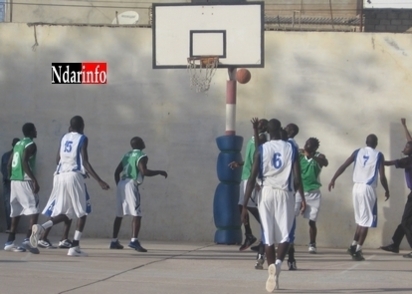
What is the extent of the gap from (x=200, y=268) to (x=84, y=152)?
2239 millimetres

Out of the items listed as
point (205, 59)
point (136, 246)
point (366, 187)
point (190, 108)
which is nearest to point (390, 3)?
point (190, 108)

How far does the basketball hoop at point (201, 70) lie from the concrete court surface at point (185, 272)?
2915 millimetres

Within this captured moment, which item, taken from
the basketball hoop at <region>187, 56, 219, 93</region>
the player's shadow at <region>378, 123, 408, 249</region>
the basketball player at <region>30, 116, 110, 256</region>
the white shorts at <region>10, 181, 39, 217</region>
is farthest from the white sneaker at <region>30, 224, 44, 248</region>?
the player's shadow at <region>378, 123, 408, 249</region>

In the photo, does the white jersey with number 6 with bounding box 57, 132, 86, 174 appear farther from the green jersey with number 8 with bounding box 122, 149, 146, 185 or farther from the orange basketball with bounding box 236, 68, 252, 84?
the orange basketball with bounding box 236, 68, 252, 84

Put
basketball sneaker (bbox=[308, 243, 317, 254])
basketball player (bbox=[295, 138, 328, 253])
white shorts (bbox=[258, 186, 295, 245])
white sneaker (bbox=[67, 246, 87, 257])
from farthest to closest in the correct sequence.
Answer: basketball sneaker (bbox=[308, 243, 317, 254]) < basketball player (bbox=[295, 138, 328, 253]) < white sneaker (bbox=[67, 246, 87, 257]) < white shorts (bbox=[258, 186, 295, 245])

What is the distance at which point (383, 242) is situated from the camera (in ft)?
48.5

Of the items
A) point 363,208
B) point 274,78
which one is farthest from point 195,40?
point 363,208

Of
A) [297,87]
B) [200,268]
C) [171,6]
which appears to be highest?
[171,6]

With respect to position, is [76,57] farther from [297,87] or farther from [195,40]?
[297,87]

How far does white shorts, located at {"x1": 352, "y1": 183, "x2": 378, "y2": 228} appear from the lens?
1268 centimetres

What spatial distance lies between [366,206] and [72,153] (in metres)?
4.26

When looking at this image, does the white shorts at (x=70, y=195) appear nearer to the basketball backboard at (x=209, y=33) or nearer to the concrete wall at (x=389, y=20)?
the basketball backboard at (x=209, y=33)

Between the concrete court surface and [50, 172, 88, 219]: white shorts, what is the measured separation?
66 centimetres

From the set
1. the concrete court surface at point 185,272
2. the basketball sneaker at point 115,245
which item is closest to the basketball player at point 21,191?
the concrete court surface at point 185,272
